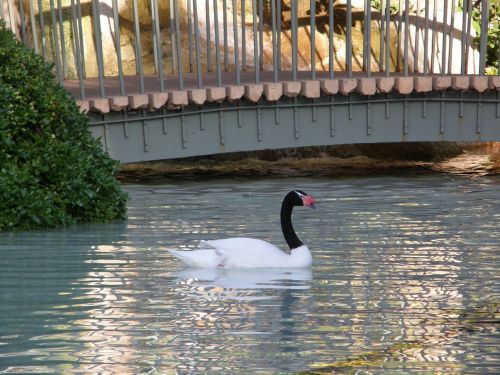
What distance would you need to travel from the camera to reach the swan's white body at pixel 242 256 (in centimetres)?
1013

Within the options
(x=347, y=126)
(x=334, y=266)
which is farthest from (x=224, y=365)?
(x=347, y=126)

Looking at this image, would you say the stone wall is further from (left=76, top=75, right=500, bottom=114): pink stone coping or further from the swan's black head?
the swan's black head

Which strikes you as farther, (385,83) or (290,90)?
(385,83)

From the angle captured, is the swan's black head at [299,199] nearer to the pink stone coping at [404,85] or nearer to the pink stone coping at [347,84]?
the pink stone coping at [347,84]

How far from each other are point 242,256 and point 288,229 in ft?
2.35

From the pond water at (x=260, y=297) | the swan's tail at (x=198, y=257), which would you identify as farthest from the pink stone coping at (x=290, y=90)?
the swan's tail at (x=198, y=257)

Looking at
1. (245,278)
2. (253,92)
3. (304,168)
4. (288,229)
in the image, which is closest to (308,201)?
(288,229)

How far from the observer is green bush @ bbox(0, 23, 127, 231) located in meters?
12.6

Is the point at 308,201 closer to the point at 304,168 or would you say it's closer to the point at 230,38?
the point at 304,168

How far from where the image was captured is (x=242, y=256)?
33.2 feet

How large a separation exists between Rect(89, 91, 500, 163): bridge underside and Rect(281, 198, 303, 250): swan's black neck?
5.73m

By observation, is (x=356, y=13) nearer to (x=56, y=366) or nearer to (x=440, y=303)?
(x=440, y=303)

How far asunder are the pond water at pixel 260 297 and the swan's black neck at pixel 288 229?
270mm

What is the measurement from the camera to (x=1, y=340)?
7.62 m
